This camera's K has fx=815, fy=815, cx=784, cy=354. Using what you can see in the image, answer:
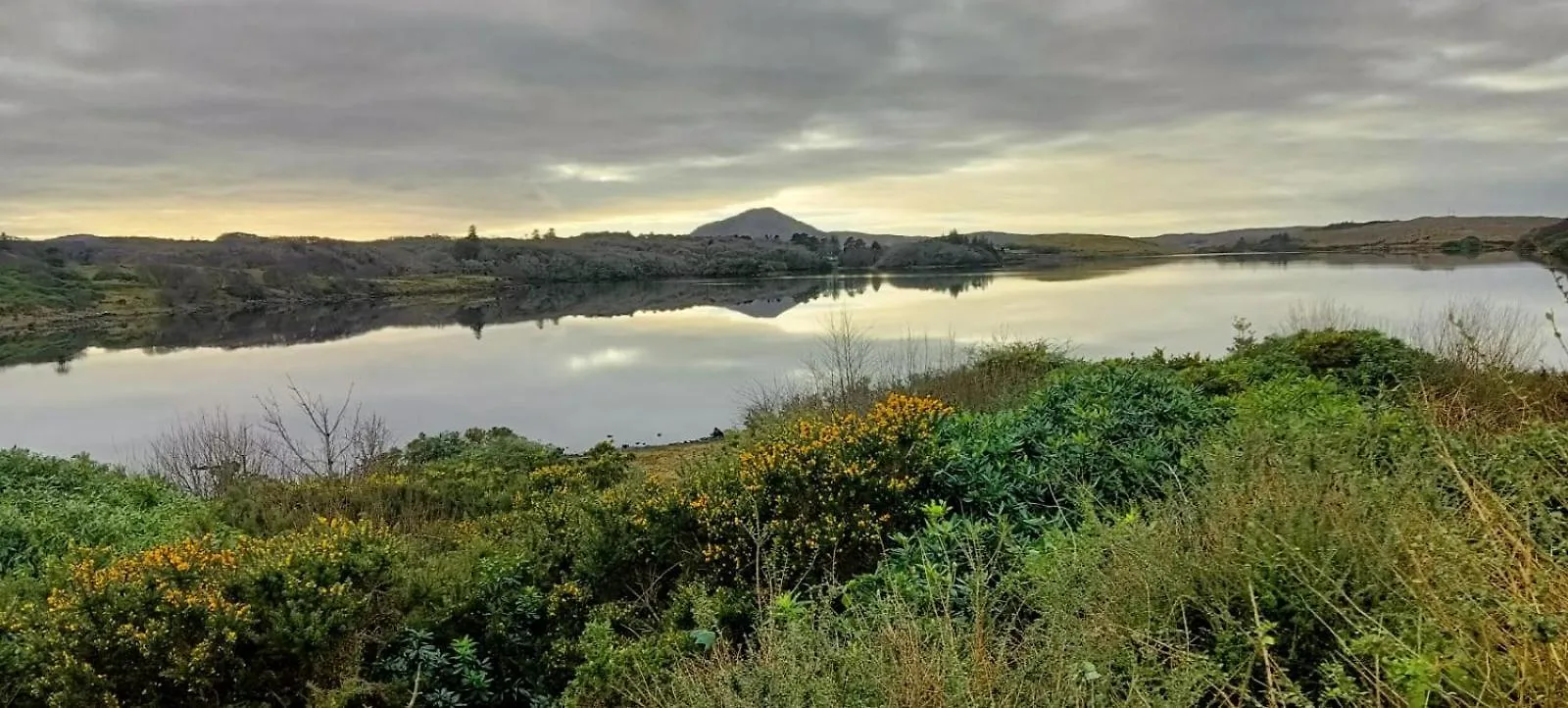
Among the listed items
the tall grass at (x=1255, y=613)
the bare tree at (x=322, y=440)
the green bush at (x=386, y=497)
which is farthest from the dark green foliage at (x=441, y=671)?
the bare tree at (x=322, y=440)

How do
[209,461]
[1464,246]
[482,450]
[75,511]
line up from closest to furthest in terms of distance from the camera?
[75,511], [209,461], [482,450], [1464,246]

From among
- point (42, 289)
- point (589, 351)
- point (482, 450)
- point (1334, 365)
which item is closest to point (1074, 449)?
point (1334, 365)

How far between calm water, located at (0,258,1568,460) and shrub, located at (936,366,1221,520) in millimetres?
11548

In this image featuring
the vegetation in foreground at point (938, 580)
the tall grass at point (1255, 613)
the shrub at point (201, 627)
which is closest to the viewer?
the tall grass at point (1255, 613)

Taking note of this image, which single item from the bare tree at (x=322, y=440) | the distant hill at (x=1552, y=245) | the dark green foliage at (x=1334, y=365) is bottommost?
the bare tree at (x=322, y=440)

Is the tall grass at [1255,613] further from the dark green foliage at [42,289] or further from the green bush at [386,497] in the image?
the dark green foliage at [42,289]

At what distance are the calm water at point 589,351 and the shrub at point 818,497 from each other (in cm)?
1316

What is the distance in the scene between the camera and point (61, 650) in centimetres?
364

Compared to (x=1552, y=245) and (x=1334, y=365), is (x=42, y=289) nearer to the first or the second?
(x=1334, y=365)

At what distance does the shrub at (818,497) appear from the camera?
4.59 metres

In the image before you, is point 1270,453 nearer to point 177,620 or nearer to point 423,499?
point 177,620

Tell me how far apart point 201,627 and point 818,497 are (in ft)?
10.3

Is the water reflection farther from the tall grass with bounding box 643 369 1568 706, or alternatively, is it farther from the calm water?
the tall grass with bounding box 643 369 1568 706

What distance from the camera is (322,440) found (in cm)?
1800
